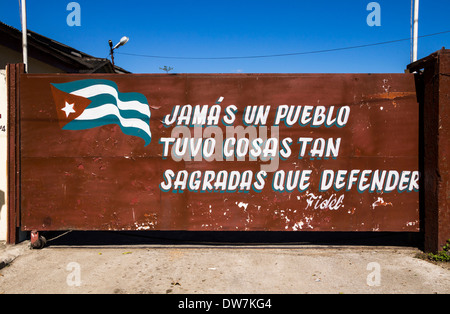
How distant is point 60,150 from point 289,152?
4361mm

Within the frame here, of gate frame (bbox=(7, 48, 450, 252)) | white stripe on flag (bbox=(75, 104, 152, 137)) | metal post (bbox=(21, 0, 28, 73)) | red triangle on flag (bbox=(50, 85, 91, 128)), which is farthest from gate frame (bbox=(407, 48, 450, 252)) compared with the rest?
metal post (bbox=(21, 0, 28, 73))

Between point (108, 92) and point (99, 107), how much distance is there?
0.33 meters

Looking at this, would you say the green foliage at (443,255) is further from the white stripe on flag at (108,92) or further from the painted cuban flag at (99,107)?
the white stripe on flag at (108,92)

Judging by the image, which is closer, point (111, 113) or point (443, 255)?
point (443, 255)

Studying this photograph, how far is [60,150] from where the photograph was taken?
539 cm

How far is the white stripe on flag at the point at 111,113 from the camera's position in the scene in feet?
17.5

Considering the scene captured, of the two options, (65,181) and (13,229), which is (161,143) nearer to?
(65,181)

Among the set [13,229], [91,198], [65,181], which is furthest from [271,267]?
[13,229]

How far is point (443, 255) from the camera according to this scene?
16.1ft

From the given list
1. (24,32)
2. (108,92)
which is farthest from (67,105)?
(24,32)

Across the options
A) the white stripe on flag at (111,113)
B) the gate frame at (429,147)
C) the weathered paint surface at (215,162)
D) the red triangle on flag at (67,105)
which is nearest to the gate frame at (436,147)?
the gate frame at (429,147)

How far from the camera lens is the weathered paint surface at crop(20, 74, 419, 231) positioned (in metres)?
5.31

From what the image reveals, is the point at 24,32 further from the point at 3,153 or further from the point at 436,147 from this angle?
the point at 436,147

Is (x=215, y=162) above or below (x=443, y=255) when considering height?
above
